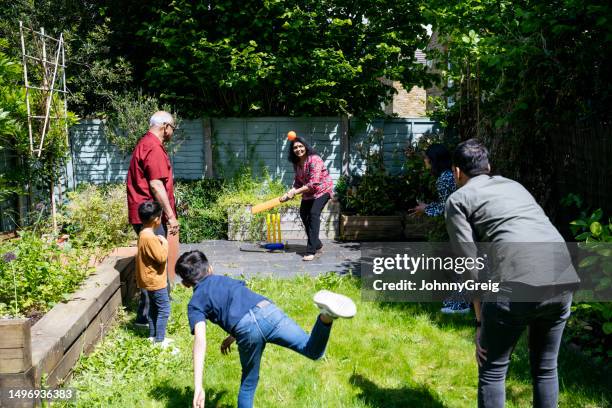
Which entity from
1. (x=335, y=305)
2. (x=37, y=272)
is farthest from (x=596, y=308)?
(x=37, y=272)

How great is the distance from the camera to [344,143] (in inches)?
416

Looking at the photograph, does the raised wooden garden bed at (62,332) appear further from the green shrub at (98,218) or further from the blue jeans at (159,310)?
the green shrub at (98,218)

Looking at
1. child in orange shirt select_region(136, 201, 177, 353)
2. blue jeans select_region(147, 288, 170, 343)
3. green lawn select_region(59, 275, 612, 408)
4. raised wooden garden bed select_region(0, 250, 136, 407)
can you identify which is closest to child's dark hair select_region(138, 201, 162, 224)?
child in orange shirt select_region(136, 201, 177, 353)

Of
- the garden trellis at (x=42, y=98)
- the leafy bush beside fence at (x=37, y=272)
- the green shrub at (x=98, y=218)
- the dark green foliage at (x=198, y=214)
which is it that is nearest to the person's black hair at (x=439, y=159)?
the leafy bush beside fence at (x=37, y=272)

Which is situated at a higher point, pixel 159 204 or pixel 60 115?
pixel 60 115

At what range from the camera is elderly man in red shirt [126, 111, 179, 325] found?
4.93m

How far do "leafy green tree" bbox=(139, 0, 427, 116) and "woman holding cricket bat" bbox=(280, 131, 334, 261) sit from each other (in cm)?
240

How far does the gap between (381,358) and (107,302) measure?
2.38 m

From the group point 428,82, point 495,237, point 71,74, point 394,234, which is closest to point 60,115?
point 71,74

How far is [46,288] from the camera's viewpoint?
426 centimetres

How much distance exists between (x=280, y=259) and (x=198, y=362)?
493cm

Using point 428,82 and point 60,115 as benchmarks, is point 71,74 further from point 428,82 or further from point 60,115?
point 428,82

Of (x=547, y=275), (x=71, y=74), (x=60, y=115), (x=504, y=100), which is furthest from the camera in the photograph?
(x=71, y=74)

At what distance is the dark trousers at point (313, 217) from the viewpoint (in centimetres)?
778
